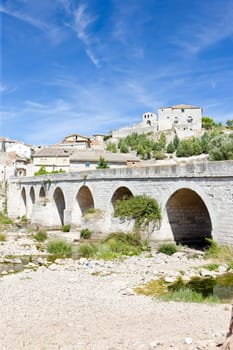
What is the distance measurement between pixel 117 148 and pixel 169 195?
52.3 meters

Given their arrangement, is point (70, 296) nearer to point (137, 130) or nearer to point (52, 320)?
point (52, 320)

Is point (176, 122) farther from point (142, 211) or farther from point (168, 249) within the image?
point (168, 249)

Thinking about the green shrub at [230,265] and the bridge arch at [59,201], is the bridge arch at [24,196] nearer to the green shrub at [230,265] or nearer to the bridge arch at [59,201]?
the bridge arch at [59,201]

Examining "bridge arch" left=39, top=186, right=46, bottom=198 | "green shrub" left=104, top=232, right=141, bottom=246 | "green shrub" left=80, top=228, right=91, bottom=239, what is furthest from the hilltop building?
"green shrub" left=104, top=232, right=141, bottom=246

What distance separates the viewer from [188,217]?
17109mm

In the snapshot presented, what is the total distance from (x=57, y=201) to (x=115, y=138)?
167 feet

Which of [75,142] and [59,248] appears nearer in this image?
[59,248]

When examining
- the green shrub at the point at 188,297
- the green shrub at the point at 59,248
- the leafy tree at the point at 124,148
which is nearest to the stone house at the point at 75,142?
the leafy tree at the point at 124,148

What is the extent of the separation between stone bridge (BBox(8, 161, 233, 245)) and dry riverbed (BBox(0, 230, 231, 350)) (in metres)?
2.78

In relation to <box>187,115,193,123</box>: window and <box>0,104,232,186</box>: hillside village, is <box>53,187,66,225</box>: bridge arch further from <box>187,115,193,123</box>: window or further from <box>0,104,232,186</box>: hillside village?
<box>187,115,193,123</box>: window

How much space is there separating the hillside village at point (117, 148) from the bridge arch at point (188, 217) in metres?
17.9

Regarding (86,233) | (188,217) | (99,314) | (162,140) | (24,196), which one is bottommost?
(86,233)

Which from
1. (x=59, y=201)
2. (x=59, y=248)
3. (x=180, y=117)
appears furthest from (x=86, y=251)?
(x=180, y=117)

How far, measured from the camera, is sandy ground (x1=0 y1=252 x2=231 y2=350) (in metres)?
6.51
